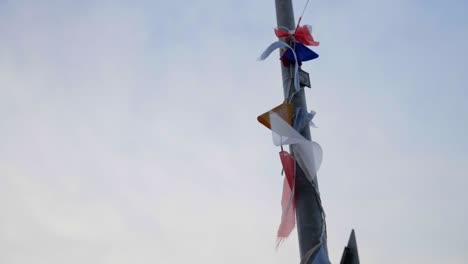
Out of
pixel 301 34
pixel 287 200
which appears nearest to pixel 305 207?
pixel 287 200

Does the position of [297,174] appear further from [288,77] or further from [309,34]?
[309,34]

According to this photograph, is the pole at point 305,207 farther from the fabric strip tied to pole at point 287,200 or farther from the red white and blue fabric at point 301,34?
the red white and blue fabric at point 301,34

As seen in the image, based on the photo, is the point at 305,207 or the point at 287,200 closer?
the point at 305,207

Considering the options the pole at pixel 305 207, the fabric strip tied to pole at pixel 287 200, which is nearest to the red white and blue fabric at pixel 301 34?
the pole at pixel 305 207

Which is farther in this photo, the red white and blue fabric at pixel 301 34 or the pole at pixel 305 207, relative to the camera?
the red white and blue fabric at pixel 301 34

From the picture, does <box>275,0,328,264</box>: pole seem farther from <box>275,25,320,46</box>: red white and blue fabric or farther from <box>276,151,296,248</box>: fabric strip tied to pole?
<box>275,25,320,46</box>: red white and blue fabric

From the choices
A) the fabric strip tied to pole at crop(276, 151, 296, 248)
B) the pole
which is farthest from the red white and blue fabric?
the fabric strip tied to pole at crop(276, 151, 296, 248)

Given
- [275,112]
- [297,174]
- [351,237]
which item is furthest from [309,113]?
[351,237]

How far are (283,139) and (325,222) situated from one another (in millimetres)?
686

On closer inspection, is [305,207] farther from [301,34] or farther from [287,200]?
[301,34]

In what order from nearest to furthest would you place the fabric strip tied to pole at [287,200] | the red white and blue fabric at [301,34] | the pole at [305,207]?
the pole at [305,207], the fabric strip tied to pole at [287,200], the red white and blue fabric at [301,34]

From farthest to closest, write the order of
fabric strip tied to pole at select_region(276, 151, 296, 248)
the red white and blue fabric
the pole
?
the red white and blue fabric → fabric strip tied to pole at select_region(276, 151, 296, 248) → the pole

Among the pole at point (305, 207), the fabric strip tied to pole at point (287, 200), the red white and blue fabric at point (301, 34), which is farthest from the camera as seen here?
the red white and blue fabric at point (301, 34)

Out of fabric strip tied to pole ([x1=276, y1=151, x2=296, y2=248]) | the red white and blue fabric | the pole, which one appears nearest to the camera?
the pole
